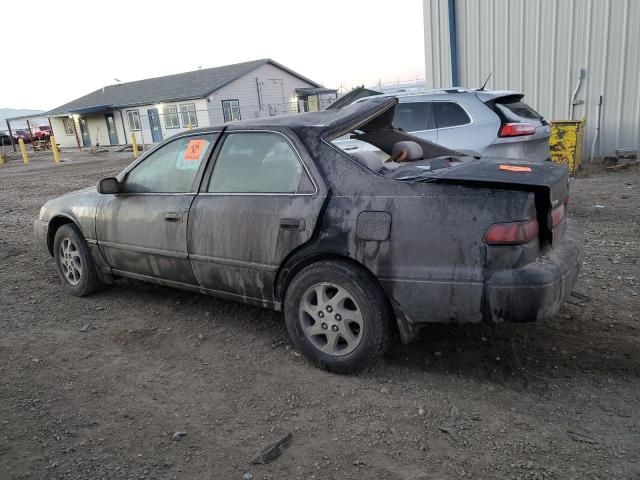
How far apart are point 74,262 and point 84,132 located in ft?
138

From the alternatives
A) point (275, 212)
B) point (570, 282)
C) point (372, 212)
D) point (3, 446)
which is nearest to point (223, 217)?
point (275, 212)

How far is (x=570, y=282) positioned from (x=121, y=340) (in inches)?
125

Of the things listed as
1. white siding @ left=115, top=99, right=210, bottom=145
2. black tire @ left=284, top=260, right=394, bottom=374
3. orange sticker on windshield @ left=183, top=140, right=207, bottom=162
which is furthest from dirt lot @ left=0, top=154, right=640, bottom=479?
white siding @ left=115, top=99, right=210, bottom=145

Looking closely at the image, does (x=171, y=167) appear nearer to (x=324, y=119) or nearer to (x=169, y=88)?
(x=324, y=119)

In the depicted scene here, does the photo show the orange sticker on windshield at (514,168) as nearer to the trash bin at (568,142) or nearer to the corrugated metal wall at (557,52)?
the trash bin at (568,142)

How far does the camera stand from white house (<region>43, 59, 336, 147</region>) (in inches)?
1356

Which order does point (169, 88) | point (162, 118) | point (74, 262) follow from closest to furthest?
point (74, 262)
point (162, 118)
point (169, 88)

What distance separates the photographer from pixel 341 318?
311 cm

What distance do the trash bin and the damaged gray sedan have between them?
694 centimetres

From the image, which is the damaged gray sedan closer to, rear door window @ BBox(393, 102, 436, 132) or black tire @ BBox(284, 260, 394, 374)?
black tire @ BBox(284, 260, 394, 374)

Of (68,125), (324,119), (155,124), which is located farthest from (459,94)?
(68,125)

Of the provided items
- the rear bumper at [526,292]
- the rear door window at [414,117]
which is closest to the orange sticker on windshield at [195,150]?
the rear bumper at [526,292]

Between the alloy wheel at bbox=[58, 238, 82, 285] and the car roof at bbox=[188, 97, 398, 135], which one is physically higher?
the car roof at bbox=[188, 97, 398, 135]

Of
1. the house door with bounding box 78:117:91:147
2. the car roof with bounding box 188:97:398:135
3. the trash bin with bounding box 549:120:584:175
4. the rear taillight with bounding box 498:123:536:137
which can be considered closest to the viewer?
the car roof with bounding box 188:97:398:135
